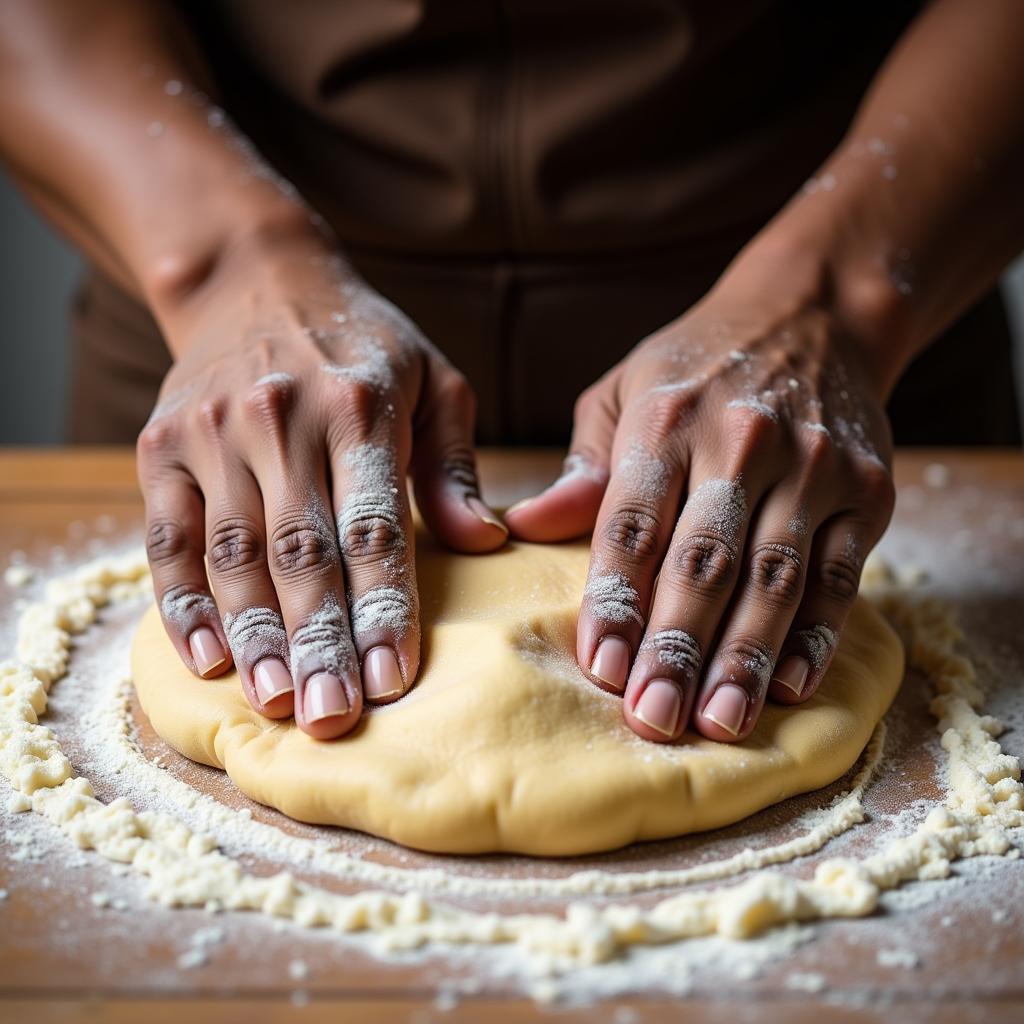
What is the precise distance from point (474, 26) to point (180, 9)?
19.8 inches

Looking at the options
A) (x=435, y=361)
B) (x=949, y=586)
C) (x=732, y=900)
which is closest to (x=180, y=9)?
(x=435, y=361)

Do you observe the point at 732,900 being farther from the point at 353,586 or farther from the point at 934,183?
the point at 934,183

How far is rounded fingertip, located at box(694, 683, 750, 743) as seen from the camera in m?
1.14

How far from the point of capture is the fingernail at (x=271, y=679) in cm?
117

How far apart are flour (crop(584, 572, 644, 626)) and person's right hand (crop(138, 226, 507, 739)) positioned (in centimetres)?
19

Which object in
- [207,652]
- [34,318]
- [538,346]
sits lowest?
[34,318]

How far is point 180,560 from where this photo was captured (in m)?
1.29

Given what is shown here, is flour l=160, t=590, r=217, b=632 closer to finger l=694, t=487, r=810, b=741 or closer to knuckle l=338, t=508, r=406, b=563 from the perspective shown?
knuckle l=338, t=508, r=406, b=563

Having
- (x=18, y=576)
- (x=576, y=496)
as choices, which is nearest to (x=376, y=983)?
(x=576, y=496)

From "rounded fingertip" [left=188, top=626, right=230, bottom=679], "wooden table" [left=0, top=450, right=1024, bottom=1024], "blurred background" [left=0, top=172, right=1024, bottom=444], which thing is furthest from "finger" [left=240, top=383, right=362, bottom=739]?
"blurred background" [left=0, top=172, right=1024, bottom=444]

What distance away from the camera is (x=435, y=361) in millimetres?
1469

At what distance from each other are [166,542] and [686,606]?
567 mm

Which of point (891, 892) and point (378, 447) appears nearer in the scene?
point (891, 892)

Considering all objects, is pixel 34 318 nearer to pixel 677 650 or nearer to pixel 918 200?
pixel 918 200
